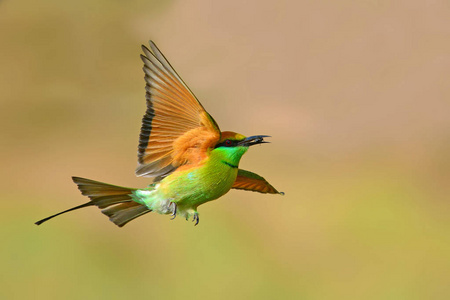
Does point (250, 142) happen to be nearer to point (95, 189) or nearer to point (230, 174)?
point (230, 174)

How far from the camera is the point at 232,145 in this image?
1068mm

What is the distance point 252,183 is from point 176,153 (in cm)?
22

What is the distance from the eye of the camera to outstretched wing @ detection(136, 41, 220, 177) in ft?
3.53

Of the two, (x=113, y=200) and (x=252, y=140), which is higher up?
(x=252, y=140)

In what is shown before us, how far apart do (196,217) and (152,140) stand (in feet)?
0.56

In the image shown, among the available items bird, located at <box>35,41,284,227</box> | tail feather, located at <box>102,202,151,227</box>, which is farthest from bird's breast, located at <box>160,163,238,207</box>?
tail feather, located at <box>102,202,151,227</box>

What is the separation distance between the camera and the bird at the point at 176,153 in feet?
3.52

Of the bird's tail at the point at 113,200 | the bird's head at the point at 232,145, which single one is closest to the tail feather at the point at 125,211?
the bird's tail at the point at 113,200

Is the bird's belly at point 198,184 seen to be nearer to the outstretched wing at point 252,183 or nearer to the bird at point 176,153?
the bird at point 176,153

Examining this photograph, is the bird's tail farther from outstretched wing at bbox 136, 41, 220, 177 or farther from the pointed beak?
the pointed beak

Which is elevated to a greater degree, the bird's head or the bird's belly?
the bird's head

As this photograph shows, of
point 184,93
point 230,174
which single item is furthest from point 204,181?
point 184,93

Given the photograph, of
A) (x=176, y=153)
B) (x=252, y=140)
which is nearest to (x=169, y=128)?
(x=176, y=153)

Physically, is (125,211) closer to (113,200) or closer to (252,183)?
(113,200)
